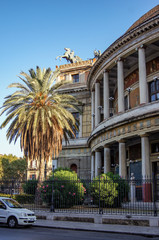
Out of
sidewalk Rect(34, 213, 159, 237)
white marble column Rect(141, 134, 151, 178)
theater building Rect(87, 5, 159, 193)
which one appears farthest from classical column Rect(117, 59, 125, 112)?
sidewalk Rect(34, 213, 159, 237)

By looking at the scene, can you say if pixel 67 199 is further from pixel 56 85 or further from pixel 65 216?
pixel 56 85

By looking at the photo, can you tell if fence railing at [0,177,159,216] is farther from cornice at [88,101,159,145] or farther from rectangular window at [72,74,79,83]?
rectangular window at [72,74,79,83]

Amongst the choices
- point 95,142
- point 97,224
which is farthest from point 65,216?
point 95,142

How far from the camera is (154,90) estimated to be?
23391 mm

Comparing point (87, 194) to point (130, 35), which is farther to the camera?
point (130, 35)

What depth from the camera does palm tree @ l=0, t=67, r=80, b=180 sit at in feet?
76.1

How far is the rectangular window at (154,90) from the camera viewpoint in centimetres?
2310

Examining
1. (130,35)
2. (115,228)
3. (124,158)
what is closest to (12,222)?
(115,228)

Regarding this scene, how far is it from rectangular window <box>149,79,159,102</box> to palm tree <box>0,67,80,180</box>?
6803mm

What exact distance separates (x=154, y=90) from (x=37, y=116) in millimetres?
9463

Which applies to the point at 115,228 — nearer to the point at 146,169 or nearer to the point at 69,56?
the point at 146,169

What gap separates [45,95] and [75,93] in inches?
544

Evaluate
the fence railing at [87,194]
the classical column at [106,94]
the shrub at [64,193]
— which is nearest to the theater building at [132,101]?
the classical column at [106,94]

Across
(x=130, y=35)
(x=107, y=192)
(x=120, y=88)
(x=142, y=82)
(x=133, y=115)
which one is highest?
(x=130, y=35)
